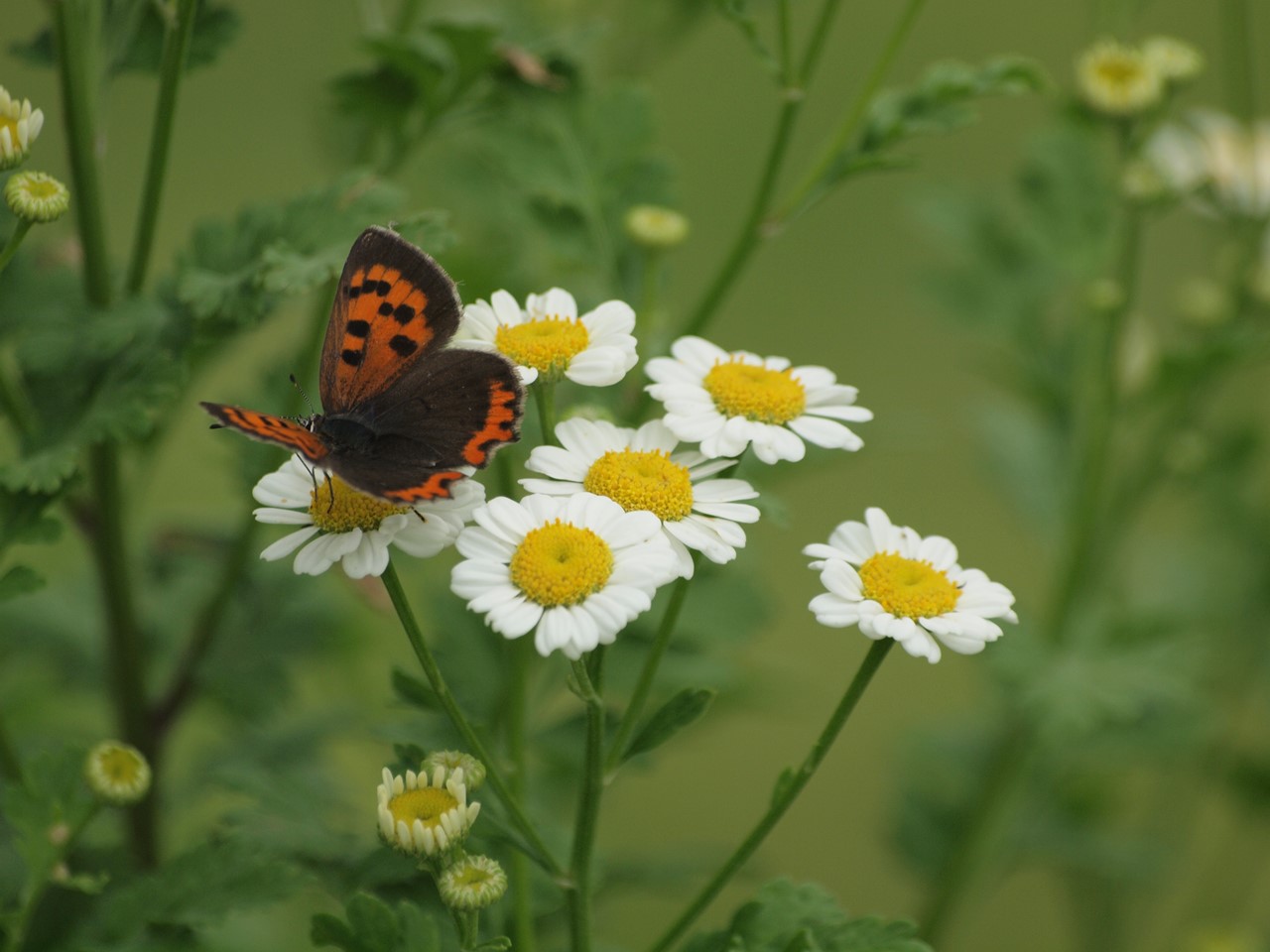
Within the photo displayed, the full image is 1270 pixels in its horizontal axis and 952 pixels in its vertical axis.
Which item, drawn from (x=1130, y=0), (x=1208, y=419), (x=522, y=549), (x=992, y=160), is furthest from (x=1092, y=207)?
(x=992, y=160)

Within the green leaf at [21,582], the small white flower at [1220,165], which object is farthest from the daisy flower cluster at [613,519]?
the small white flower at [1220,165]

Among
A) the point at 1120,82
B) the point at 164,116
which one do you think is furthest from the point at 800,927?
the point at 1120,82

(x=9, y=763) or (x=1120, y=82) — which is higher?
(x=1120, y=82)

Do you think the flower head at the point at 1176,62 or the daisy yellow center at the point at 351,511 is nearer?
the daisy yellow center at the point at 351,511

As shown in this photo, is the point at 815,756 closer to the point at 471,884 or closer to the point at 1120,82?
the point at 471,884

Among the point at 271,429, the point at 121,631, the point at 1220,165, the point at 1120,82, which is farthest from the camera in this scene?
the point at 1220,165

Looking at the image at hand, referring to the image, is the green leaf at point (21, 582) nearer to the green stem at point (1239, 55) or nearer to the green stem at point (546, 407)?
the green stem at point (546, 407)
